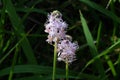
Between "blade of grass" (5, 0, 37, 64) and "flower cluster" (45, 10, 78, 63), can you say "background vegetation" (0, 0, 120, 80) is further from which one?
"flower cluster" (45, 10, 78, 63)

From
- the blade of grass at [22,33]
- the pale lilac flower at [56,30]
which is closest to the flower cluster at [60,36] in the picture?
the pale lilac flower at [56,30]

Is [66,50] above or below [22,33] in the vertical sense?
below

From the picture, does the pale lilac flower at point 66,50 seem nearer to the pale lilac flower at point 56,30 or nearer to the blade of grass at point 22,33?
the pale lilac flower at point 56,30

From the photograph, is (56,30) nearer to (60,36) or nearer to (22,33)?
(60,36)

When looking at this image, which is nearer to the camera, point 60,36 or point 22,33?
point 60,36

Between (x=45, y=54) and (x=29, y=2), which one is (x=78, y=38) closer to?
(x=45, y=54)

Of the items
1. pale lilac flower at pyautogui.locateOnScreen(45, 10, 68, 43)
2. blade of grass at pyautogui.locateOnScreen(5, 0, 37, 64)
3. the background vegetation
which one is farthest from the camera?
the background vegetation

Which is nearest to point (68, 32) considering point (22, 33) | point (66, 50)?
point (22, 33)

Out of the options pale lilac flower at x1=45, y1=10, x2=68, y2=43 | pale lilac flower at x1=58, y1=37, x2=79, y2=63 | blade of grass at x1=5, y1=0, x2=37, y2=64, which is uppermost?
blade of grass at x1=5, y1=0, x2=37, y2=64

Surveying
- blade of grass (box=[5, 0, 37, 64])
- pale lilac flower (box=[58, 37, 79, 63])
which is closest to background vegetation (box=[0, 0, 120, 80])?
blade of grass (box=[5, 0, 37, 64])

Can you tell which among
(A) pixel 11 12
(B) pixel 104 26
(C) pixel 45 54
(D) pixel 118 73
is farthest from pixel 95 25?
(A) pixel 11 12
